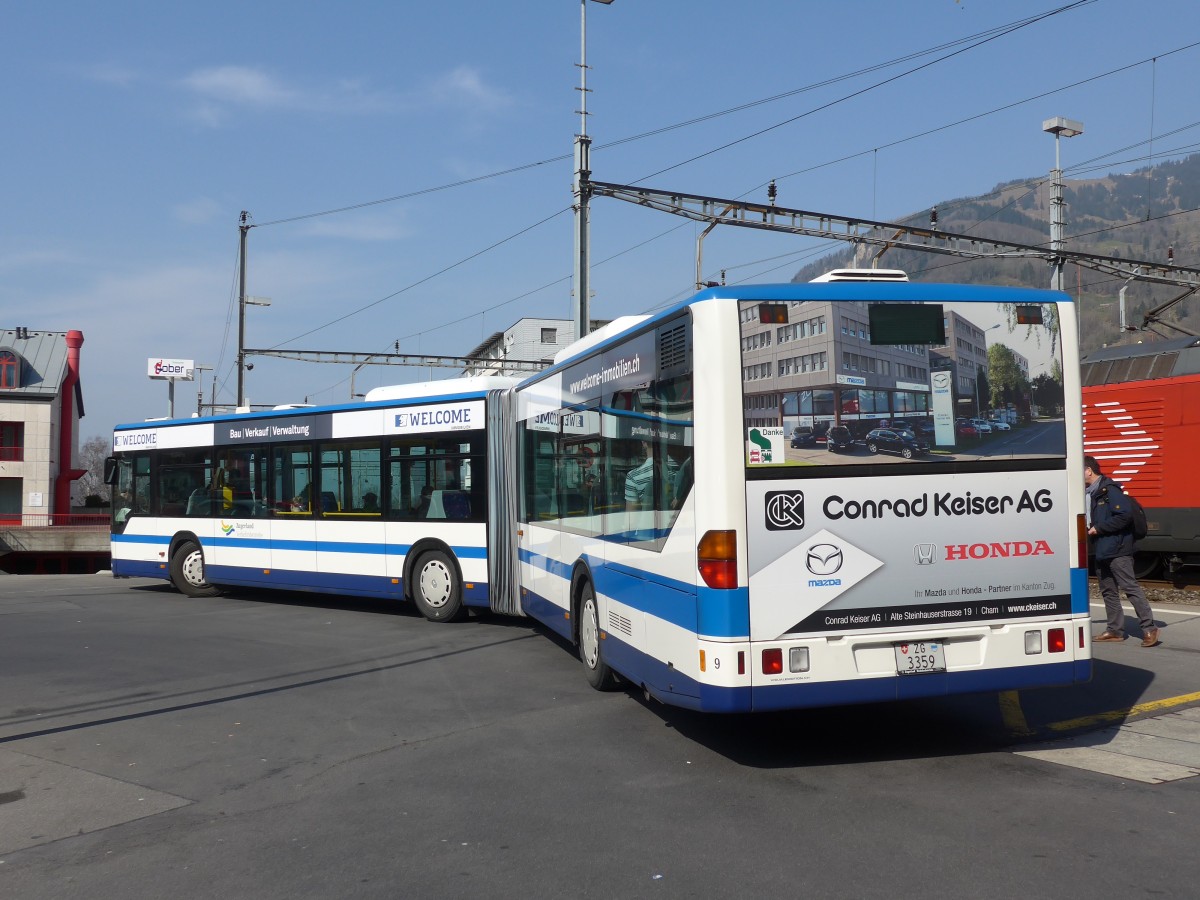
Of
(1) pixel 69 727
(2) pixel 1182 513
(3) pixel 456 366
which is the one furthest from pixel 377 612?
(3) pixel 456 366

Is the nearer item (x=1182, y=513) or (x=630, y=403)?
(x=630, y=403)

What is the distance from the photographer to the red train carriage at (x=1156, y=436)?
1548 centimetres

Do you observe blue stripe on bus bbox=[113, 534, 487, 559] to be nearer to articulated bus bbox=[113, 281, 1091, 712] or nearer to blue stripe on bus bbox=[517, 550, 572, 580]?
blue stripe on bus bbox=[517, 550, 572, 580]

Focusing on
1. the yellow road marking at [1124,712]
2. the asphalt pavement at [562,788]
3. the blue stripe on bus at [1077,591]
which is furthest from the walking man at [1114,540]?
the blue stripe on bus at [1077,591]

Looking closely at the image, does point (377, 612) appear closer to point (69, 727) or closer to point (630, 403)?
point (69, 727)

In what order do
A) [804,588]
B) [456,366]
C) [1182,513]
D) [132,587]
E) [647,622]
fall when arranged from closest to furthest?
1. [804,588]
2. [647,622]
3. [1182,513]
4. [132,587]
5. [456,366]

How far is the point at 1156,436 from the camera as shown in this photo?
16000 mm

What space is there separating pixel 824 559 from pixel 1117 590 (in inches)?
230

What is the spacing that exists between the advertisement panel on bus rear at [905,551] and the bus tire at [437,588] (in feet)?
26.3

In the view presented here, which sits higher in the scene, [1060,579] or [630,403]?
[630,403]

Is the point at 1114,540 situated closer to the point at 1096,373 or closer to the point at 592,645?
the point at 592,645

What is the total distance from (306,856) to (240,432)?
41.8ft

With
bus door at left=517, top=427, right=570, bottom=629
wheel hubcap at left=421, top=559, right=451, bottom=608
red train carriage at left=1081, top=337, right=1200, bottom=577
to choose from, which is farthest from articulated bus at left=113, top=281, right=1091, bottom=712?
red train carriage at left=1081, top=337, right=1200, bottom=577

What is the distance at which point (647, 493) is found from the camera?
7.39m
